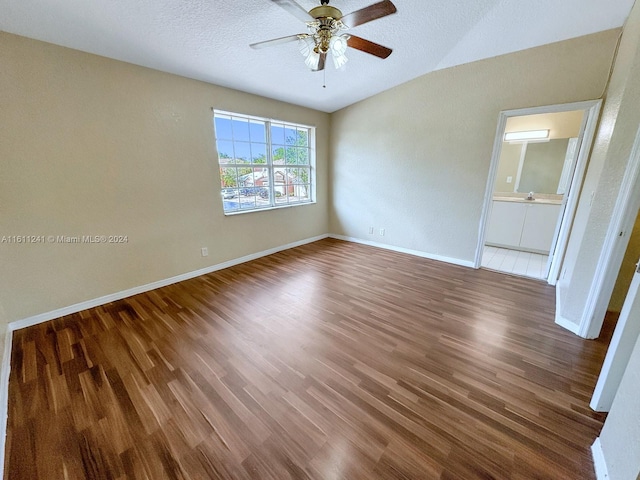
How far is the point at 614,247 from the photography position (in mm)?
1809

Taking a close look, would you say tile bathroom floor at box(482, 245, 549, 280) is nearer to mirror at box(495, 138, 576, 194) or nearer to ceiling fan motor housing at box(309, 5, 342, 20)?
mirror at box(495, 138, 576, 194)

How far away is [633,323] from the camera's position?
1.21m

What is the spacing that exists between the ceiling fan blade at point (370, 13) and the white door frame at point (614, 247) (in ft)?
5.92

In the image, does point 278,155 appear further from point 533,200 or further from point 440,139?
point 533,200

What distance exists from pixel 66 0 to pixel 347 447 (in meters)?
3.24

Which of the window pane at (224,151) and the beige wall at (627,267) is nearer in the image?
the beige wall at (627,267)

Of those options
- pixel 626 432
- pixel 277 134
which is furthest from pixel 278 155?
pixel 626 432

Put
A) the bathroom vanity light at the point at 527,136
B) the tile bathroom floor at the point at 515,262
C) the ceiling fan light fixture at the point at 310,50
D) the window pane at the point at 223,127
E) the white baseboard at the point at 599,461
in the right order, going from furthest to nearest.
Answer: the bathroom vanity light at the point at 527,136
the tile bathroom floor at the point at 515,262
the window pane at the point at 223,127
the ceiling fan light fixture at the point at 310,50
the white baseboard at the point at 599,461

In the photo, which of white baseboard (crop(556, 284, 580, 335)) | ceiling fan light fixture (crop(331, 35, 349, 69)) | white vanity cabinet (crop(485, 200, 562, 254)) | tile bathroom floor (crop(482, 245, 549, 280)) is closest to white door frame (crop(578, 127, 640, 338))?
white baseboard (crop(556, 284, 580, 335))

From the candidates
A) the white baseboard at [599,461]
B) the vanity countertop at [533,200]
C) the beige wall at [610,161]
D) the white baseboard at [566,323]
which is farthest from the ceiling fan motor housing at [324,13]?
the vanity countertop at [533,200]

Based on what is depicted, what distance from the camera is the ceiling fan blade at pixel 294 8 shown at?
141cm

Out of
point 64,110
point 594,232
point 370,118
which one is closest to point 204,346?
point 64,110

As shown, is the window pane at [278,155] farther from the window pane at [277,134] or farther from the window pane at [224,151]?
the window pane at [224,151]

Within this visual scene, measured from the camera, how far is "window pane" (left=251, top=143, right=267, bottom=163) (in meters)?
3.77
